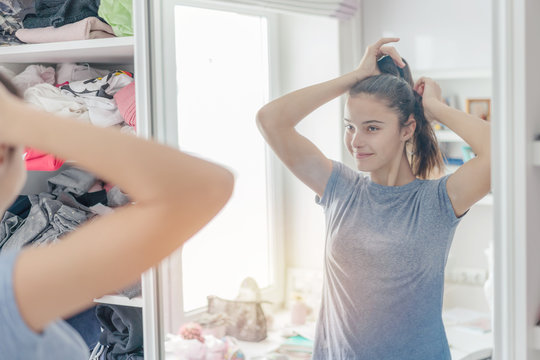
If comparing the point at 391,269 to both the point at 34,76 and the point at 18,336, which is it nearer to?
the point at 18,336

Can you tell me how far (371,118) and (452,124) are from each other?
0.54 feet

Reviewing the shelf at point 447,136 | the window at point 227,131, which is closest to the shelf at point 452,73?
the shelf at point 447,136

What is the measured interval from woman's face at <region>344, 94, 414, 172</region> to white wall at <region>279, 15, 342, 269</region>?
3cm

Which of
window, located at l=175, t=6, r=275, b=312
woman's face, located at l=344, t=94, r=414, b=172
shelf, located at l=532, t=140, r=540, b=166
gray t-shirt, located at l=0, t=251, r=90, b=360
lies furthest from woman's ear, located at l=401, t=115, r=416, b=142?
gray t-shirt, located at l=0, t=251, r=90, b=360

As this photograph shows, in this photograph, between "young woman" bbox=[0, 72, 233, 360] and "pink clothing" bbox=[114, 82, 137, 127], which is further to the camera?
"pink clothing" bbox=[114, 82, 137, 127]

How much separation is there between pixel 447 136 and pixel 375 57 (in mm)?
226

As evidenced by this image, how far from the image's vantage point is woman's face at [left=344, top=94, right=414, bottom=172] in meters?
1.24

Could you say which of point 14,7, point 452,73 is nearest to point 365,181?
point 452,73

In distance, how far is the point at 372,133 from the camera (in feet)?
4.18

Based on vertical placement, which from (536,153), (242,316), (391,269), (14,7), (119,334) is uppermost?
(14,7)

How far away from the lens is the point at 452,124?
1.20 meters

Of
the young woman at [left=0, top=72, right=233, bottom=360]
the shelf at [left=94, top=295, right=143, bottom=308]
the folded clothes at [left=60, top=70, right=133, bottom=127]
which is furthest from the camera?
the folded clothes at [left=60, top=70, right=133, bottom=127]

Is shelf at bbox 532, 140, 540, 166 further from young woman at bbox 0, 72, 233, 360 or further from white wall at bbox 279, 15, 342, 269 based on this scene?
young woman at bbox 0, 72, 233, 360

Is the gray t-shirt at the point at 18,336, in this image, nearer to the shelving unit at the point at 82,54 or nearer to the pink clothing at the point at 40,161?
the shelving unit at the point at 82,54
